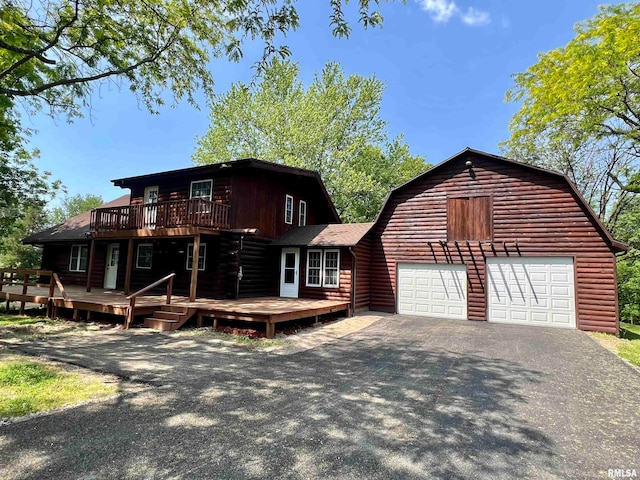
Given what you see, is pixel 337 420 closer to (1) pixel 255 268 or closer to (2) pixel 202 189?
(1) pixel 255 268

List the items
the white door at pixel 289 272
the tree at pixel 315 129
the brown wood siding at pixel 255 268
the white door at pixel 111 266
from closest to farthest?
the brown wood siding at pixel 255 268 < the white door at pixel 289 272 < the white door at pixel 111 266 < the tree at pixel 315 129

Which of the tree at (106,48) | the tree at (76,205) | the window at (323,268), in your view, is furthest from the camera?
the tree at (76,205)

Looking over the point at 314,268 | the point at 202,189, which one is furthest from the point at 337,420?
the point at 202,189

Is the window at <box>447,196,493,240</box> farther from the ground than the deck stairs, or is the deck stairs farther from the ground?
the window at <box>447,196,493,240</box>

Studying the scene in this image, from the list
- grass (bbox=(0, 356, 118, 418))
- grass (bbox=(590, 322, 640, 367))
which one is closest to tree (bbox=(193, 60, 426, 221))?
grass (bbox=(590, 322, 640, 367))

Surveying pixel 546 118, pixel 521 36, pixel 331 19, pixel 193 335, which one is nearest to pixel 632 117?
pixel 546 118

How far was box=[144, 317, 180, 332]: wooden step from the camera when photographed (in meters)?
8.86

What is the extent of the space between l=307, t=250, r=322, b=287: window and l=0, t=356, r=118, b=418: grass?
29.4 feet

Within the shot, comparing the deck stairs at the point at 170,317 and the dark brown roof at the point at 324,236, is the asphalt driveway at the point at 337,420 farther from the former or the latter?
the dark brown roof at the point at 324,236

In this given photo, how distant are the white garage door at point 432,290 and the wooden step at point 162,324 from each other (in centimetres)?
855

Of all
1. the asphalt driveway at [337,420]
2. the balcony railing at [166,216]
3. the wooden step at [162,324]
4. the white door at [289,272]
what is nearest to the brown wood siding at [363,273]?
the white door at [289,272]

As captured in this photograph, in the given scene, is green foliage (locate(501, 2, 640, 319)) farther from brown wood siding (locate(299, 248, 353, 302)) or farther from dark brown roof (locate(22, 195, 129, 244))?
dark brown roof (locate(22, 195, 129, 244))

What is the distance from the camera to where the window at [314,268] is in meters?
13.3

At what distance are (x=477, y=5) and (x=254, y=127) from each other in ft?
66.8
